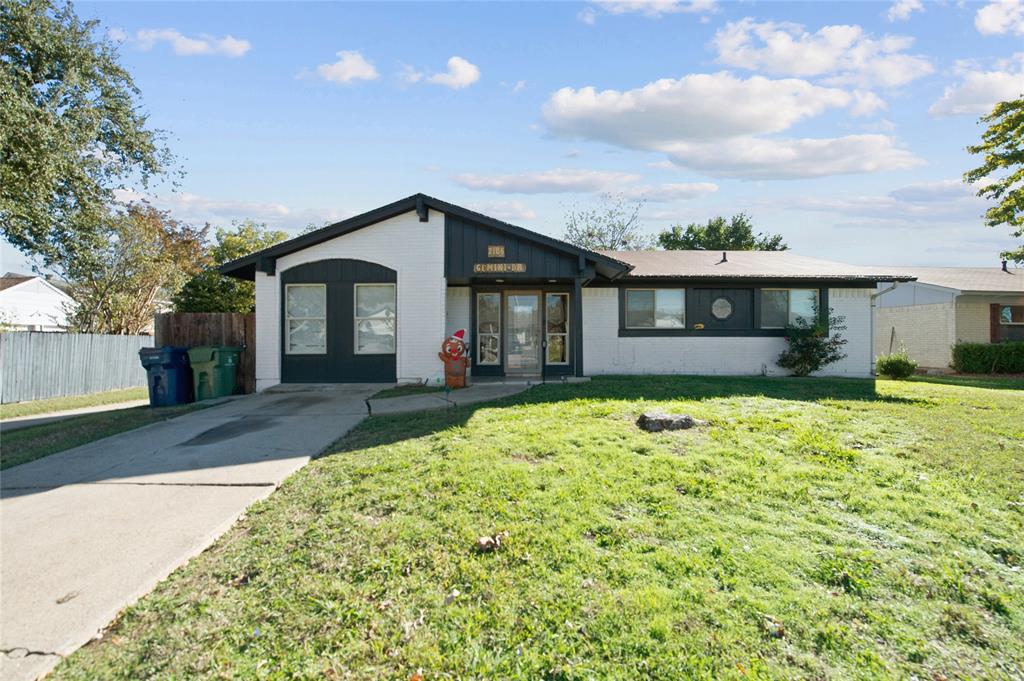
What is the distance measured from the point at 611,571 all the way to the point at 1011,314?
993 inches

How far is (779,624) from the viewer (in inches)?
118

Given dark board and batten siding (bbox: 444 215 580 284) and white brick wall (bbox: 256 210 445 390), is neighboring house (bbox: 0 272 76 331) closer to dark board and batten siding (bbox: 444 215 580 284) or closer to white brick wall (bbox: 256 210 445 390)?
white brick wall (bbox: 256 210 445 390)

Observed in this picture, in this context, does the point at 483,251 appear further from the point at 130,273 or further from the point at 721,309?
the point at 130,273

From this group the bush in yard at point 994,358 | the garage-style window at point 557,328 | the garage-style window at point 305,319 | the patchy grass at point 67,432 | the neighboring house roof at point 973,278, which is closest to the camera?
the patchy grass at point 67,432

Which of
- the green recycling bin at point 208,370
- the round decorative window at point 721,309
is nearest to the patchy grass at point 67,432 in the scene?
the green recycling bin at point 208,370

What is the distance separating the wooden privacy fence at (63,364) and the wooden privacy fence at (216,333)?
4.66m

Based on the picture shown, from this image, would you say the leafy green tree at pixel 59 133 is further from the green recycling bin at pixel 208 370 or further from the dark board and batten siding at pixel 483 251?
the dark board and batten siding at pixel 483 251

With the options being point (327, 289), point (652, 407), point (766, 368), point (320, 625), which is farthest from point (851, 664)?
point (766, 368)

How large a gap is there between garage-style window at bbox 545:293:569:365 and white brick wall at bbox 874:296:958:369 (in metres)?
14.7

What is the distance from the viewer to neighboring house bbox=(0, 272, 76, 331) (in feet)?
99.0

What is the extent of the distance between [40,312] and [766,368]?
39.4 meters

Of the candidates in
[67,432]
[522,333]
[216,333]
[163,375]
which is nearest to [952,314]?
[522,333]

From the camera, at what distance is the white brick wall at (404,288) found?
39.4ft

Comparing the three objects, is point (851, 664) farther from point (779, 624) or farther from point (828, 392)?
point (828, 392)
